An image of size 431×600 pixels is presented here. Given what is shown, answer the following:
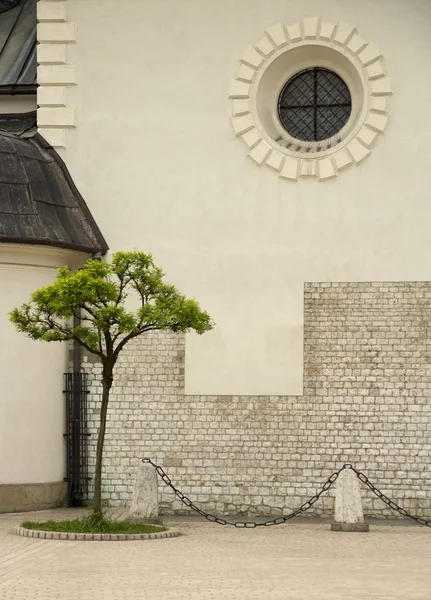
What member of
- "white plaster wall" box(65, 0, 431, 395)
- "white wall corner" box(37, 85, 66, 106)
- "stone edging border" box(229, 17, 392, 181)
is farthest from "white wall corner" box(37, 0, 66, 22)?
"stone edging border" box(229, 17, 392, 181)

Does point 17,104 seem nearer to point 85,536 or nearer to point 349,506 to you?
point 85,536

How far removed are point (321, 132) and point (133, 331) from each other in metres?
5.93

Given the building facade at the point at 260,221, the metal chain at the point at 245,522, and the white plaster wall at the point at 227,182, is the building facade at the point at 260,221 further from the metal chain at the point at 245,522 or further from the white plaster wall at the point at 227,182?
the metal chain at the point at 245,522

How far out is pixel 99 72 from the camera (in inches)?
877

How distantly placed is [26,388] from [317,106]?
688 centimetres

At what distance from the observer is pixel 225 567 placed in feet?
47.3

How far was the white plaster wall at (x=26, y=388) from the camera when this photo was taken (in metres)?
20.8

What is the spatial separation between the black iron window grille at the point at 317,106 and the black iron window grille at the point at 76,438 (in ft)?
18.6

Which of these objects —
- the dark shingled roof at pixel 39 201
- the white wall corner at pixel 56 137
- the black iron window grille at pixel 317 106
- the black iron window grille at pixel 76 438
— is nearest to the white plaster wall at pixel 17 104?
the dark shingled roof at pixel 39 201

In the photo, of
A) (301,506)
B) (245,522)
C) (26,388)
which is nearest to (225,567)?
(245,522)

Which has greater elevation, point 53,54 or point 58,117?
point 53,54

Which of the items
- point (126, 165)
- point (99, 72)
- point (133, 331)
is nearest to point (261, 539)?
point (133, 331)

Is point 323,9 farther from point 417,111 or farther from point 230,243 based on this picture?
point 230,243

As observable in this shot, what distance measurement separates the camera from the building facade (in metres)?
21.1
